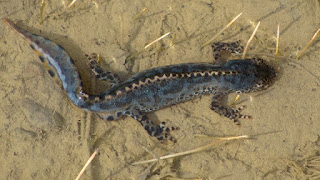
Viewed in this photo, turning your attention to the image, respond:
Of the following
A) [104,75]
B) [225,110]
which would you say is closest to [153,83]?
[104,75]

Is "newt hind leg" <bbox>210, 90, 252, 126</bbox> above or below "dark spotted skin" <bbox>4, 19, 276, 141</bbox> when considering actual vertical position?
below

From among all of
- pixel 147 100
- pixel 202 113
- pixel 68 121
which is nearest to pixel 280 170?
pixel 202 113

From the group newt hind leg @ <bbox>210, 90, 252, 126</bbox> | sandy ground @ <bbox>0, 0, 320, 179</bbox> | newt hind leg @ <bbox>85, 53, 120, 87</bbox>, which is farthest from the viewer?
newt hind leg @ <bbox>210, 90, 252, 126</bbox>

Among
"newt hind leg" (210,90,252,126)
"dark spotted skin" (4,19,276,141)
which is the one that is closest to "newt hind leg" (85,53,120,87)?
"dark spotted skin" (4,19,276,141)

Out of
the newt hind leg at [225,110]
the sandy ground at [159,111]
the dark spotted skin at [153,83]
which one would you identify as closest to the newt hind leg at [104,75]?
the dark spotted skin at [153,83]

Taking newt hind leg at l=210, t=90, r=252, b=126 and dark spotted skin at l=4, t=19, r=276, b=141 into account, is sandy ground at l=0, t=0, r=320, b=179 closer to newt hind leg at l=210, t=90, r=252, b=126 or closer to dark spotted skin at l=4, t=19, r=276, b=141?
newt hind leg at l=210, t=90, r=252, b=126

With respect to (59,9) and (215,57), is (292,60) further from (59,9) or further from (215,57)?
(59,9)
